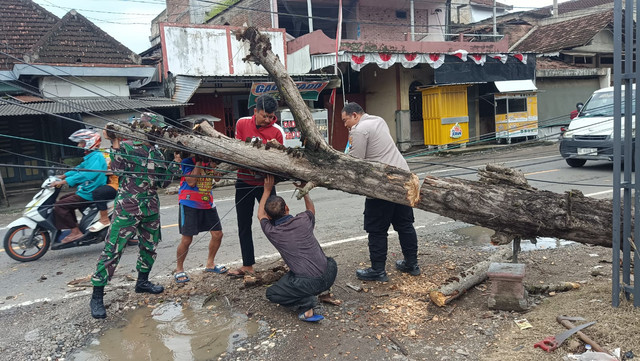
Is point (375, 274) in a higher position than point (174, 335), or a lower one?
higher

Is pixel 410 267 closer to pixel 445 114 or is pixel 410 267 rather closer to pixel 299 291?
pixel 299 291

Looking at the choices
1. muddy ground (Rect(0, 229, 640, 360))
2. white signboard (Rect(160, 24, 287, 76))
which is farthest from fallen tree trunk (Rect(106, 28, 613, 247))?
white signboard (Rect(160, 24, 287, 76))

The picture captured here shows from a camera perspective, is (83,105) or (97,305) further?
(83,105)

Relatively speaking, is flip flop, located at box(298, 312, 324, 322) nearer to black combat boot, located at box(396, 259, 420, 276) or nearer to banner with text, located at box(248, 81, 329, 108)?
black combat boot, located at box(396, 259, 420, 276)

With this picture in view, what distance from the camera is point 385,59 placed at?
1625 centimetres

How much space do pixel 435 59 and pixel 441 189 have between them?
14.3 m

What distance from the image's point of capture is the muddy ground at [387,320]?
10.8ft

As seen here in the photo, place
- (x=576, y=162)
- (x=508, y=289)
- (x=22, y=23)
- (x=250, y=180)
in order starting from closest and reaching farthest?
(x=508, y=289) → (x=250, y=180) → (x=576, y=162) → (x=22, y=23)

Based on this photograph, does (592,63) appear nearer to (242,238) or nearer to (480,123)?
(480,123)

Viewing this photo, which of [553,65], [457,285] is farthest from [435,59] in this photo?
[457,285]

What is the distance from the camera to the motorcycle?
5.84 metres

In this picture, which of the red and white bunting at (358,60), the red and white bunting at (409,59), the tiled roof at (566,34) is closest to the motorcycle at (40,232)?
the red and white bunting at (358,60)

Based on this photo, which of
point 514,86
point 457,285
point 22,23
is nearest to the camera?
point 457,285

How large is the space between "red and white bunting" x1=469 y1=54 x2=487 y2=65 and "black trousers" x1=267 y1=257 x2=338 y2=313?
16402mm
